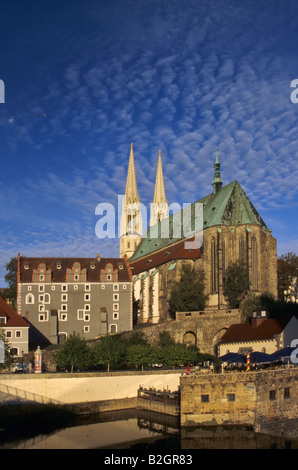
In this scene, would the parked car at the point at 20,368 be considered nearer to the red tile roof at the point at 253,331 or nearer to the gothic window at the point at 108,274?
the red tile roof at the point at 253,331

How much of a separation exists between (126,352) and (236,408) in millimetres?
19239

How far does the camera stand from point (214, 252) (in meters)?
87.6

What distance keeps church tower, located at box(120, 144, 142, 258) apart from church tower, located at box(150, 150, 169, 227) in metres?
3.77

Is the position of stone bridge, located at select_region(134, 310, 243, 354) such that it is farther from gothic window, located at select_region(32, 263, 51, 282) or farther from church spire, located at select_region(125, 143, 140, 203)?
church spire, located at select_region(125, 143, 140, 203)

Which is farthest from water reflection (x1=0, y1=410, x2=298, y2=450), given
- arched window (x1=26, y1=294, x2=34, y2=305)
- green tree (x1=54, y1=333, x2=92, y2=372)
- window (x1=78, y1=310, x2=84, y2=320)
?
arched window (x1=26, y1=294, x2=34, y2=305)

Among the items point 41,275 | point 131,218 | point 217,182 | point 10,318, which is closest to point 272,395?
point 10,318

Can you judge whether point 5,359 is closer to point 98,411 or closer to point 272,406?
point 98,411

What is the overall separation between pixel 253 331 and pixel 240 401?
19.8m

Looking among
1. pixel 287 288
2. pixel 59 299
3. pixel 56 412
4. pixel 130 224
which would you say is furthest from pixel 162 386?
pixel 130 224

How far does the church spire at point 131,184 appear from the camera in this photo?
142000 millimetres

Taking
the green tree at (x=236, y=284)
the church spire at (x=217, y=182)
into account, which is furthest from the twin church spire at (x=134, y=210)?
the green tree at (x=236, y=284)

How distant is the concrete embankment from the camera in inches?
A: 1977

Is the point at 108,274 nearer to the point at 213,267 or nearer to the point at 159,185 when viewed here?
the point at 213,267

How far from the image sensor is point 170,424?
1881 inches
